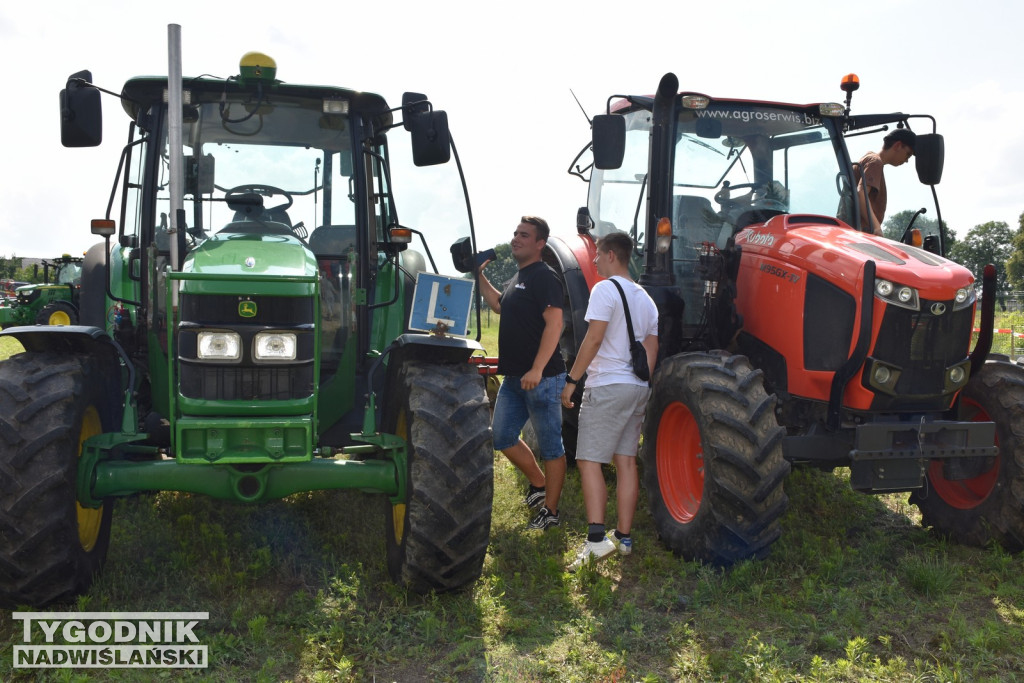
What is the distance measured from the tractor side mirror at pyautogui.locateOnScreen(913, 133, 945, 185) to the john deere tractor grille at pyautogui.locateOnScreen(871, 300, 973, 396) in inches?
56.9

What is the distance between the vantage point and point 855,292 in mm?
4648

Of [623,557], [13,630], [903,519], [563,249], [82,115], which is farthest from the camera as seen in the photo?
[563,249]

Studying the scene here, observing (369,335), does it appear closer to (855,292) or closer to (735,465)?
(735,465)

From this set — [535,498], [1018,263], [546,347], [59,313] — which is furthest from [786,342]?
[1018,263]

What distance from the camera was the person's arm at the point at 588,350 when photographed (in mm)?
4785

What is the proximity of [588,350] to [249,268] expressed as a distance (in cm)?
184

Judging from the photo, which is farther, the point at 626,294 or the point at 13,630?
the point at 626,294

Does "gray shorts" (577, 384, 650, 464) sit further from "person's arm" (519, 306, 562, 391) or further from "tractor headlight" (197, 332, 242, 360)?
"tractor headlight" (197, 332, 242, 360)

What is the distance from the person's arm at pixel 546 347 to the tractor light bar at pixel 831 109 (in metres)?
2.44

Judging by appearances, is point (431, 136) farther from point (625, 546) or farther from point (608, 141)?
point (625, 546)

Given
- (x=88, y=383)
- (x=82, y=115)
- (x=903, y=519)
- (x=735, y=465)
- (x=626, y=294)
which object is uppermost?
(x=82, y=115)

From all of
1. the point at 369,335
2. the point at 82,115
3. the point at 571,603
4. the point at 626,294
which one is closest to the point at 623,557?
the point at 571,603

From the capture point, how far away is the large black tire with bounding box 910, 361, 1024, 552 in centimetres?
486

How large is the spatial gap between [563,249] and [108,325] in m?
3.19
